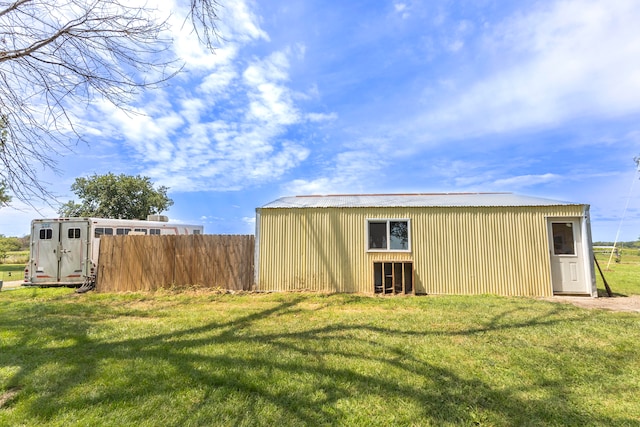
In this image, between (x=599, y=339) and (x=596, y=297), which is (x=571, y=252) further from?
(x=599, y=339)

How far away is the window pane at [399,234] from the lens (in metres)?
9.54

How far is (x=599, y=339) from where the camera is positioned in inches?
193

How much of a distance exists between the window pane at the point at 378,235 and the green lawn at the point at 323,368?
9.91 feet

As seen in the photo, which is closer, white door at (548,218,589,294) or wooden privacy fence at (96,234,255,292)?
white door at (548,218,589,294)

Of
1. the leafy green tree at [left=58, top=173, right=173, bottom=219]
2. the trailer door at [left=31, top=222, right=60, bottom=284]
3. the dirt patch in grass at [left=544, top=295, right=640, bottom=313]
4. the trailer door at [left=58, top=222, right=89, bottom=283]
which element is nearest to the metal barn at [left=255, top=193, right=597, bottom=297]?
the dirt patch in grass at [left=544, top=295, right=640, bottom=313]

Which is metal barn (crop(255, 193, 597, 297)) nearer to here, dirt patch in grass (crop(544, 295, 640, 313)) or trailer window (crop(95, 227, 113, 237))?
dirt patch in grass (crop(544, 295, 640, 313))

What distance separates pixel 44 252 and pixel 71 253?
987 millimetres

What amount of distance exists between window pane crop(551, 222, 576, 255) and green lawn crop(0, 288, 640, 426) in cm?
276

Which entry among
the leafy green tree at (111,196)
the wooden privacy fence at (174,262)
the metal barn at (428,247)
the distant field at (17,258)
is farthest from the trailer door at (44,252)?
the distant field at (17,258)

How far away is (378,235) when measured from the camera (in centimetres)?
969

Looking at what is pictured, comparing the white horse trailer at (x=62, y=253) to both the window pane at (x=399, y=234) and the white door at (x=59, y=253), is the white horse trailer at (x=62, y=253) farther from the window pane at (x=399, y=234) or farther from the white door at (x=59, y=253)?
the window pane at (x=399, y=234)

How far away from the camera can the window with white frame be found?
955 cm

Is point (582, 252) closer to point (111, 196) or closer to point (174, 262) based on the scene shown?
point (174, 262)

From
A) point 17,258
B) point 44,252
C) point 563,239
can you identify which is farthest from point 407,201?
point 17,258
